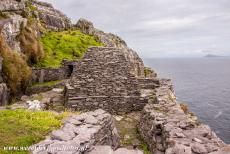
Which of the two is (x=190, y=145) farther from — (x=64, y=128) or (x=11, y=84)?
(x=11, y=84)

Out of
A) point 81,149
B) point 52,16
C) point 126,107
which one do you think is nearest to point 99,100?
point 126,107

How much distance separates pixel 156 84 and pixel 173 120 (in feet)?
45.1

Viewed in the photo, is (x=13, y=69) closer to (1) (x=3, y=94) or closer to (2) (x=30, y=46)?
(1) (x=3, y=94)

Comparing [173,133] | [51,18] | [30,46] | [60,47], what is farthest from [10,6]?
[173,133]

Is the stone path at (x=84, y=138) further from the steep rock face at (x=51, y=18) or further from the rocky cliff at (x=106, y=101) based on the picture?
the steep rock face at (x=51, y=18)

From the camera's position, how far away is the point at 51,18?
2350 inches

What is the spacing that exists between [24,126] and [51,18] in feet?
160

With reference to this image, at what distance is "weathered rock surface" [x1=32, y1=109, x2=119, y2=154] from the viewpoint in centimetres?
1112

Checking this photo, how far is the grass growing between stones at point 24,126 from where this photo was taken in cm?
1211

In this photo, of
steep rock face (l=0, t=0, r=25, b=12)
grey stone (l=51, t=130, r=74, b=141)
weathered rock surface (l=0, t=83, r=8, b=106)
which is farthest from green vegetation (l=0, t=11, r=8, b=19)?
grey stone (l=51, t=130, r=74, b=141)

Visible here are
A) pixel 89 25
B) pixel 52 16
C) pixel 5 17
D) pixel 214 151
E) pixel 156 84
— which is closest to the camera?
pixel 214 151

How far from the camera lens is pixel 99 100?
23891 mm

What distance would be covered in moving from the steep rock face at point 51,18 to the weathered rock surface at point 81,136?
43.9 m

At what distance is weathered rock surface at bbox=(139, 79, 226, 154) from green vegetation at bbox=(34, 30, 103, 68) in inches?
811
